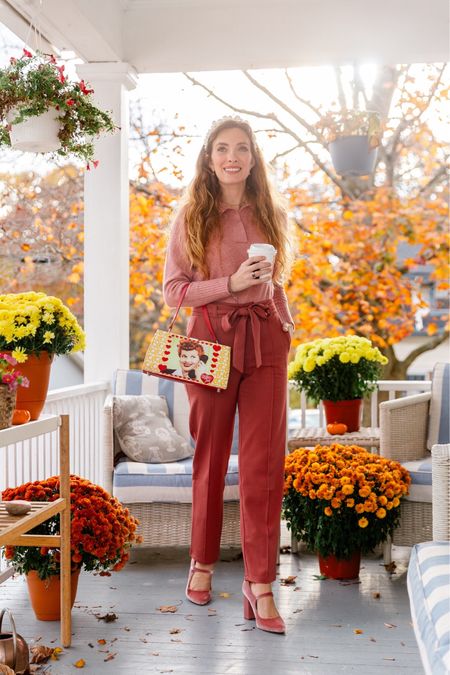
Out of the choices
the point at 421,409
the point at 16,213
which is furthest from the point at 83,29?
the point at 16,213

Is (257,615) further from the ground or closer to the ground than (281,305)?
closer to the ground

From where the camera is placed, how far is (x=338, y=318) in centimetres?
752

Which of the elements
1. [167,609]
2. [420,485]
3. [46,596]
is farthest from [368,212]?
[46,596]

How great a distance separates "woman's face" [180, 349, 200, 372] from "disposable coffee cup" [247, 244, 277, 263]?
38 centimetres

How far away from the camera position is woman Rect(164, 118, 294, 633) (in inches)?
111

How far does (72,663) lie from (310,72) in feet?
20.2

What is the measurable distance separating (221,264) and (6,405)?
943mm

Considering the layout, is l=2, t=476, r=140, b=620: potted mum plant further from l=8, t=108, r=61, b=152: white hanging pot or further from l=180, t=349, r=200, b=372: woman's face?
l=8, t=108, r=61, b=152: white hanging pot

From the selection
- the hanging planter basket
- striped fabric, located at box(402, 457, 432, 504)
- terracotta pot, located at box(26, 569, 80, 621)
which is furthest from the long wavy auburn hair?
the hanging planter basket

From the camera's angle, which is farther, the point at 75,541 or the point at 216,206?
the point at 216,206

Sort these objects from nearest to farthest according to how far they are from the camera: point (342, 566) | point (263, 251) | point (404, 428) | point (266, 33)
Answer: point (263, 251), point (342, 566), point (404, 428), point (266, 33)

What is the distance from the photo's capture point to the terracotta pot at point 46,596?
283 centimetres

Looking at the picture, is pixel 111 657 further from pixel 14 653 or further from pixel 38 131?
pixel 38 131

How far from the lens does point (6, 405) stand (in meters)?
2.27
